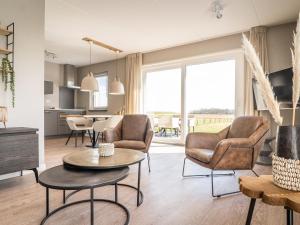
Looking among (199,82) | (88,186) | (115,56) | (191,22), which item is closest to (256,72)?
(88,186)

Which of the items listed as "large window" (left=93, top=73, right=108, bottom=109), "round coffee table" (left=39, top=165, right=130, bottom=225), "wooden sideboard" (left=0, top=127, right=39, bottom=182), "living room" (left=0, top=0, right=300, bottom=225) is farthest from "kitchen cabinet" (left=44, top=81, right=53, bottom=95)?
"round coffee table" (left=39, top=165, right=130, bottom=225)

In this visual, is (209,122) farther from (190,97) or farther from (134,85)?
(134,85)

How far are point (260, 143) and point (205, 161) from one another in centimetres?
65

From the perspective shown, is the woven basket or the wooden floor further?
the wooden floor

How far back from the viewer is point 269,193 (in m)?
0.84

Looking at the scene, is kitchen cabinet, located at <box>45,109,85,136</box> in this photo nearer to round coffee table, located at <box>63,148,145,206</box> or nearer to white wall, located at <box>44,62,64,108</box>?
white wall, located at <box>44,62,64,108</box>

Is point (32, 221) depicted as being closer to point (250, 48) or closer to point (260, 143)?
point (250, 48)

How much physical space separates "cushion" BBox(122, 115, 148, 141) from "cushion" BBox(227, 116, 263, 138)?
4.28 feet

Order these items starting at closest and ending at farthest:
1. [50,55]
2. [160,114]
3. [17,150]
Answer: [17,150]
[160,114]
[50,55]

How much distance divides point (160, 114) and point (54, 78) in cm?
401

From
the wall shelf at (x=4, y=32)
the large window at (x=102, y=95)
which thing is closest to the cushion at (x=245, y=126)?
the wall shelf at (x=4, y=32)

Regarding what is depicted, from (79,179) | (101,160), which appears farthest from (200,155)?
(79,179)

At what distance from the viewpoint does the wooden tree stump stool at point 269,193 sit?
79cm

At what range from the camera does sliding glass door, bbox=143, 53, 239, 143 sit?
4.59 m
